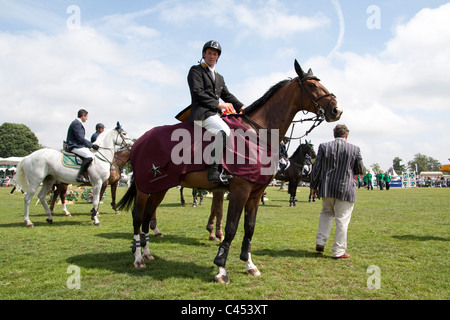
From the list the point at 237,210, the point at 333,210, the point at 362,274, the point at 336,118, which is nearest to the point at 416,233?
the point at 333,210

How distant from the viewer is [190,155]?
5266 mm

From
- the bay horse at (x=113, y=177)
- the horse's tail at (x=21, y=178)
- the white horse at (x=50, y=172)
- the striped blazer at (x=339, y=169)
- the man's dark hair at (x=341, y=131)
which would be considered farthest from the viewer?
the bay horse at (x=113, y=177)

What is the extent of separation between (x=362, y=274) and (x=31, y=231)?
29.3ft

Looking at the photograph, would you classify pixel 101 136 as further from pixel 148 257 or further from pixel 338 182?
pixel 338 182

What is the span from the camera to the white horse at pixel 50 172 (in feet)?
34.0

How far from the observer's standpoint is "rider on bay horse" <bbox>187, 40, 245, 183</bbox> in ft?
16.4

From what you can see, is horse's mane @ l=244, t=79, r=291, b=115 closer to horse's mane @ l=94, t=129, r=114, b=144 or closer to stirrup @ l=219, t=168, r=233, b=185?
stirrup @ l=219, t=168, r=233, b=185

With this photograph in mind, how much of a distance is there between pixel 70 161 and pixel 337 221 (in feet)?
29.3

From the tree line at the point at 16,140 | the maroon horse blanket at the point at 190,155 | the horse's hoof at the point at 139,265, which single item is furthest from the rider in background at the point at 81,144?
the tree line at the point at 16,140

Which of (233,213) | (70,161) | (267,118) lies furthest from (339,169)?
(70,161)

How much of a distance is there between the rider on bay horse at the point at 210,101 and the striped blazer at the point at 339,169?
7.95 feet

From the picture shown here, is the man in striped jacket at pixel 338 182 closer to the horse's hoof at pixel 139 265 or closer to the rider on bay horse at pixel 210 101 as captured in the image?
the rider on bay horse at pixel 210 101

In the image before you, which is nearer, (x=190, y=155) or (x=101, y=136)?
(x=190, y=155)
